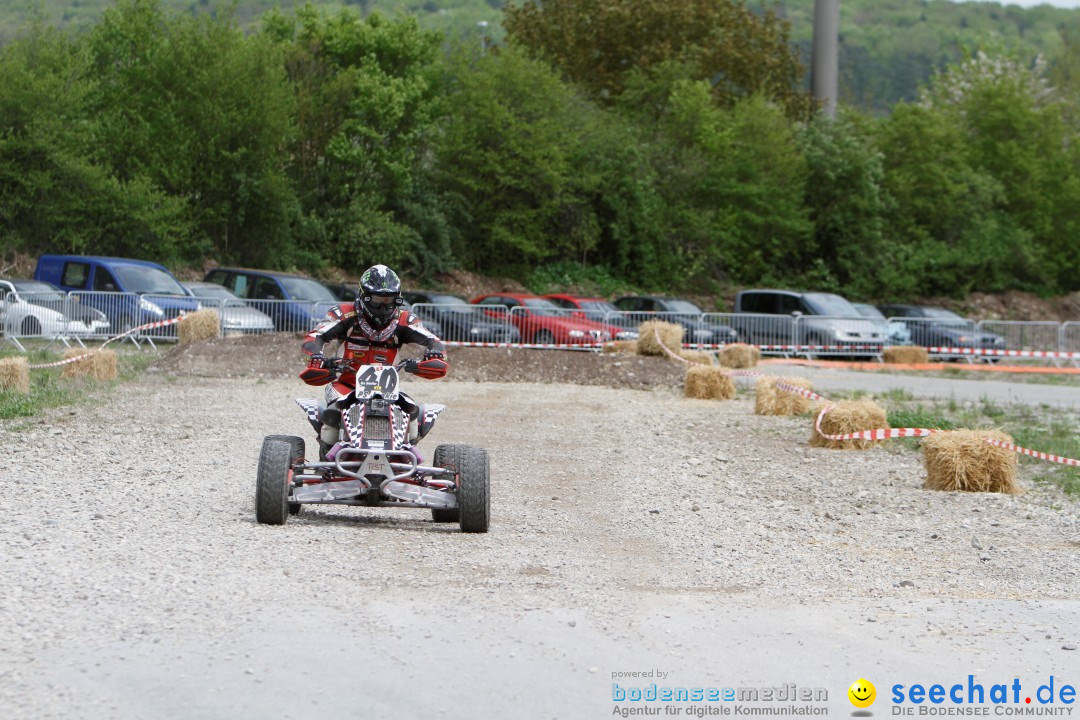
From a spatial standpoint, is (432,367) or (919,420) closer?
(432,367)

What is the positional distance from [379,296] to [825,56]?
187 ft

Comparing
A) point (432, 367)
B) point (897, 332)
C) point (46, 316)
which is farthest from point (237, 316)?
point (432, 367)

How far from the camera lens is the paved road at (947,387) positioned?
2386cm

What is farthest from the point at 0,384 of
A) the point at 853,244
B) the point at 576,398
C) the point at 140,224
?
the point at 853,244

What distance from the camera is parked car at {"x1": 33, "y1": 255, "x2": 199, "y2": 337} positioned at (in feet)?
90.3

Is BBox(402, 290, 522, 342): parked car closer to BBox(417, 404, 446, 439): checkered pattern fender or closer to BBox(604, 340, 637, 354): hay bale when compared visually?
BBox(604, 340, 637, 354): hay bale

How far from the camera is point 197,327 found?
25828mm

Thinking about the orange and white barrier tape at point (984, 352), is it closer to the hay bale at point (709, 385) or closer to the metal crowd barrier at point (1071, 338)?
the metal crowd barrier at point (1071, 338)

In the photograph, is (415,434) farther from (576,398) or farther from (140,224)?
(140,224)

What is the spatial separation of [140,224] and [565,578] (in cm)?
3272

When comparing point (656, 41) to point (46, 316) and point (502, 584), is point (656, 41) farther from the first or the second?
point (502, 584)

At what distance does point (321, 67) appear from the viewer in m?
46.0

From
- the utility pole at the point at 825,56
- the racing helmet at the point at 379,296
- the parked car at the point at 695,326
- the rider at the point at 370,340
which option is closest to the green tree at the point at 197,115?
the parked car at the point at 695,326

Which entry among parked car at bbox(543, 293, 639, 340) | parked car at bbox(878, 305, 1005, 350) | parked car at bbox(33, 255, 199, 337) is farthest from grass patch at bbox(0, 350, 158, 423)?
parked car at bbox(878, 305, 1005, 350)
